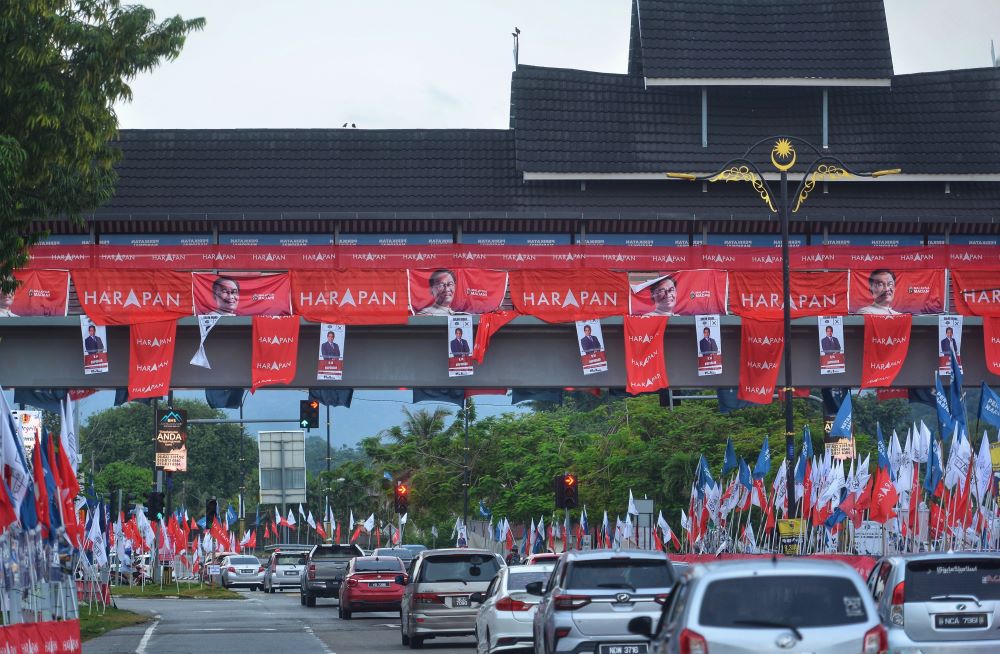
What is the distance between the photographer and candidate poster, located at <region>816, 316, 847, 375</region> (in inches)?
1355

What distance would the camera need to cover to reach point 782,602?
11281 millimetres

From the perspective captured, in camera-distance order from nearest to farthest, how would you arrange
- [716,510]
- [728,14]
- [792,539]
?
[792,539] < [728,14] < [716,510]

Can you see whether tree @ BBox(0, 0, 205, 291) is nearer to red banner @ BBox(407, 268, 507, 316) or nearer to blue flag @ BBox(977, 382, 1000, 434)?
red banner @ BBox(407, 268, 507, 316)

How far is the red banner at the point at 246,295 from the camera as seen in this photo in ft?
110

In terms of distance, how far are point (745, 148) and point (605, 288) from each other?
24.7ft

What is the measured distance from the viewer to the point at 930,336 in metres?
35.8

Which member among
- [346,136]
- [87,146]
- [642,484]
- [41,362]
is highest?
[346,136]

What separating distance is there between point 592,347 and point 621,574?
1620cm

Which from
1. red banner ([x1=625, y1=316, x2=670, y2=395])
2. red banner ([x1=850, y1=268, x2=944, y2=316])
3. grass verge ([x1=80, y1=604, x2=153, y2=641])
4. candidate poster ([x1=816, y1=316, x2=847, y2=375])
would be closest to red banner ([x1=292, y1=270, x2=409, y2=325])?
red banner ([x1=625, y1=316, x2=670, y2=395])

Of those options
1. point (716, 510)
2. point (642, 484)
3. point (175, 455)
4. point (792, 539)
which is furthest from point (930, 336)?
point (642, 484)

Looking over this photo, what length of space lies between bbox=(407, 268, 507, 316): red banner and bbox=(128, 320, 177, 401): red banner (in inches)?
217

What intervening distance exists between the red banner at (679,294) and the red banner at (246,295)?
7.66 meters

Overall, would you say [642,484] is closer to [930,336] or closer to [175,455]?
[175,455]

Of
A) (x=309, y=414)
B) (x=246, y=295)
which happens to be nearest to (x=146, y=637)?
(x=246, y=295)
